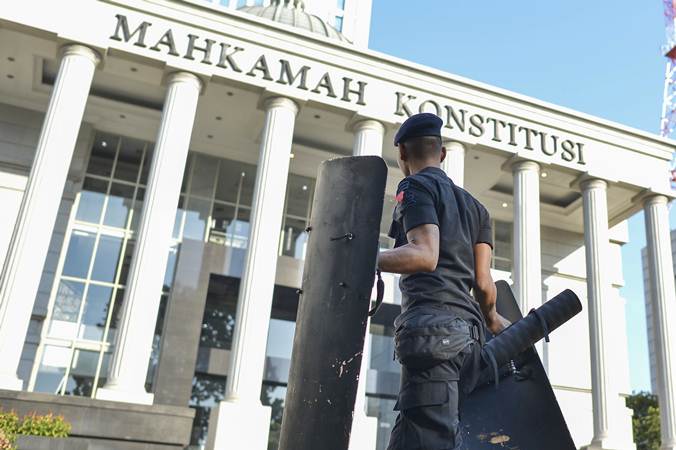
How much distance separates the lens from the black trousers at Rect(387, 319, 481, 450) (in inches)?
99.9

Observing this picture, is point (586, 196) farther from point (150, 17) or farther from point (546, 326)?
point (546, 326)

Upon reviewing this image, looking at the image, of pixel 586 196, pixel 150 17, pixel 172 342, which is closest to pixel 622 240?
pixel 586 196

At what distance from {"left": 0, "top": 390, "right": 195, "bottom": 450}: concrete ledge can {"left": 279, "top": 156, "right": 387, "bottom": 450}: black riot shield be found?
16607mm

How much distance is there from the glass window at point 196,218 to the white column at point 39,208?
7.53 metres

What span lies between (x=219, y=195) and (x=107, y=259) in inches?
226

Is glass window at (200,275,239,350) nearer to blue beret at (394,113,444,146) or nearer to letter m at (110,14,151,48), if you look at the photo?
letter m at (110,14,151,48)

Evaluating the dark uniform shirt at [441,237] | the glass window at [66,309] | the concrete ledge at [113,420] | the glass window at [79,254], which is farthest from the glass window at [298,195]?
the dark uniform shirt at [441,237]

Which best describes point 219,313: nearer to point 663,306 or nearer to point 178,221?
point 178,221

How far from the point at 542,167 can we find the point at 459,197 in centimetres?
2451

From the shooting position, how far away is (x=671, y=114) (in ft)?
220

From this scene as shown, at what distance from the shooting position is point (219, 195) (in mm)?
28344

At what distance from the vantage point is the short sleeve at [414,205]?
2830mm

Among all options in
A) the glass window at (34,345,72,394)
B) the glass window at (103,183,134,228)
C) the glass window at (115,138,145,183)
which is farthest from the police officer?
the glass window at (115,138,145,183)

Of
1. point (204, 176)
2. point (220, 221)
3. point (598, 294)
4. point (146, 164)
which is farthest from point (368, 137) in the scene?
point (598, 294)
